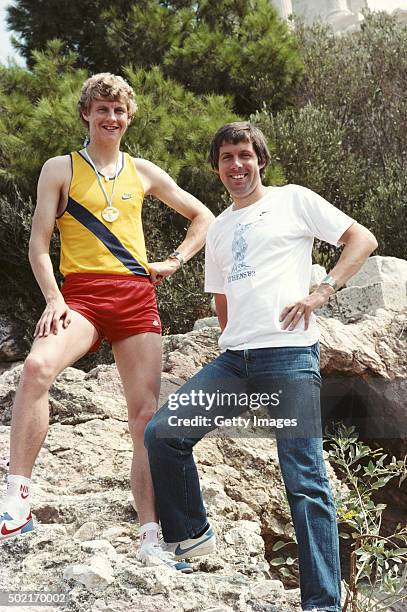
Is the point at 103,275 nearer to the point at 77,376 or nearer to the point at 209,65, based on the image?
the point at 77,376

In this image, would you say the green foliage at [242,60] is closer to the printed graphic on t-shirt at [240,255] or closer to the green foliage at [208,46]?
the green foliage at [208,46]

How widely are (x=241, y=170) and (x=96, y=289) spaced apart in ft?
2.22

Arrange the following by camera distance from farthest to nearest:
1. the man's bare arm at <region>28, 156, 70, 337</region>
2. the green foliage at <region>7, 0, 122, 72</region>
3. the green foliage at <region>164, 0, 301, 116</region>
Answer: the green foliage at <region>7, 0, 122, 72</region> < the green foliage at <region>164, 0, 301, 116</region> < the man's bare arm at <region>28, 156, 70, 337</region>

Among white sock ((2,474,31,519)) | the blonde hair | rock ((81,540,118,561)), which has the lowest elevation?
rock ((81,540,118,561))

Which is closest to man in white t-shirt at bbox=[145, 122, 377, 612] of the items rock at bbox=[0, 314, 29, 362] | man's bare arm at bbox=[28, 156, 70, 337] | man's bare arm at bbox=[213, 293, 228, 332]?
man's bare arm at bbox=[213, 293, 228, 332]

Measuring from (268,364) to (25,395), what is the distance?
2.64ft

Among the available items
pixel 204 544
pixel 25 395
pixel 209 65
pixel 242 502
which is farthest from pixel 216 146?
pixel 209 65

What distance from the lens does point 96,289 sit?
2938 mm

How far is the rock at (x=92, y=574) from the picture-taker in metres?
2.33

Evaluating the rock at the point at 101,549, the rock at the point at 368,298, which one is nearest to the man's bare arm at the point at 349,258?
the rock at the point at 101,549

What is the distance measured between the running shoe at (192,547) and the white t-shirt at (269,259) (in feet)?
2.08

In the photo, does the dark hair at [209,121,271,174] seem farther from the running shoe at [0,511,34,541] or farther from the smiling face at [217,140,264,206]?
the running shoe at [0,511,34,541]

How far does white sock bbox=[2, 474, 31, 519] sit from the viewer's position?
2603mm

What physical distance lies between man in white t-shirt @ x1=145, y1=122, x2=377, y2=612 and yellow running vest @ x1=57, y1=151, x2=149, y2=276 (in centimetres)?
35
